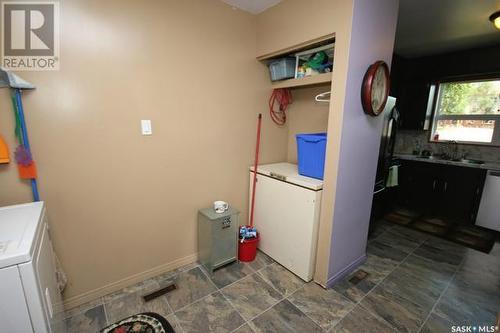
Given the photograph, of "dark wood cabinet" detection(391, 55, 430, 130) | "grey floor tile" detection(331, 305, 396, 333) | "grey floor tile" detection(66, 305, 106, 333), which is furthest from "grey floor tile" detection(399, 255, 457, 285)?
"grey floor tile" detection(66, 305, 106, 333)

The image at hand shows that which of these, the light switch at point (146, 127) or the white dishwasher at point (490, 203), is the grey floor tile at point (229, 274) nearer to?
the light switch at point (146, 127)

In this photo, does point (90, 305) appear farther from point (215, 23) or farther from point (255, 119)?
point (215, 23)

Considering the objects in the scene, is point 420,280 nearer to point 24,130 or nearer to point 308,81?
point 308,81

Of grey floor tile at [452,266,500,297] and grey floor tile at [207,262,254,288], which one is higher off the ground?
grey floor tile at [207,262,254,288]

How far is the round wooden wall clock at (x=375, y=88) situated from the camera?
1.71 meters

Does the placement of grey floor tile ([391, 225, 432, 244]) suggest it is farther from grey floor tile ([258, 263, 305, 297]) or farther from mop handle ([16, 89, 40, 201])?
mop handle ([16, 89, 40, 201])

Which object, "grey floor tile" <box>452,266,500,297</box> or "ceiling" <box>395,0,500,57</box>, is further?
"ceiling" <box>395,0,500,57</box>

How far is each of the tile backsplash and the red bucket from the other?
3544 mm

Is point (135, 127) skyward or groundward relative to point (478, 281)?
skyward

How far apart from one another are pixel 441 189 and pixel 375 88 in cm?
264

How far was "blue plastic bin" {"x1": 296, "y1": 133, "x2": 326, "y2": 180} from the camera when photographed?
6.22 ft

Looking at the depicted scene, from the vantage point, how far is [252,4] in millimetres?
2070

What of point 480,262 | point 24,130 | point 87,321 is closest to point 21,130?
point 24,130

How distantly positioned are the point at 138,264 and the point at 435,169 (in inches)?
163
